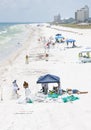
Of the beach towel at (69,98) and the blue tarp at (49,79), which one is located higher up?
the blue tarp at (49,79)

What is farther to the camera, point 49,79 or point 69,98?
point 49,79

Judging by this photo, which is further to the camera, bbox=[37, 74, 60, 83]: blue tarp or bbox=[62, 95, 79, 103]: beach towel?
bbox=[37, 74, 60, 83]: blue tarp

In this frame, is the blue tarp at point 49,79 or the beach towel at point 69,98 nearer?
the beach towel at point 69,98

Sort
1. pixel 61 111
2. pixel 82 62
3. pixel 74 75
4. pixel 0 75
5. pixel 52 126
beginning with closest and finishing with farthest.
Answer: pixel 52 126 → pixel 61 111 → pixel 74 75 → pixel 0 75 → pixel 82 62

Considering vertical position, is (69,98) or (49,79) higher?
(49,79)

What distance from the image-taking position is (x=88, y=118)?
49.8ft

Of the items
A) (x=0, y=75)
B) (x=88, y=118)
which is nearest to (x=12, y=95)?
(x=88, y=118)

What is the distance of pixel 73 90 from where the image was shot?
65.1 ft

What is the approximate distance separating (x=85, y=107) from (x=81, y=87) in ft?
14.9

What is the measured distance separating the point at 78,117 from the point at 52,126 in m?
1.44

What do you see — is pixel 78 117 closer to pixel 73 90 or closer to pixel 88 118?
pixel 88 118

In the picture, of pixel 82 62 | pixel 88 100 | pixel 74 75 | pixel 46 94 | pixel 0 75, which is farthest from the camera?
pixel 82 62

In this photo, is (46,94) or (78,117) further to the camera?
(46,94)

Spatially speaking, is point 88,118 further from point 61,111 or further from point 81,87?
point 81,87
